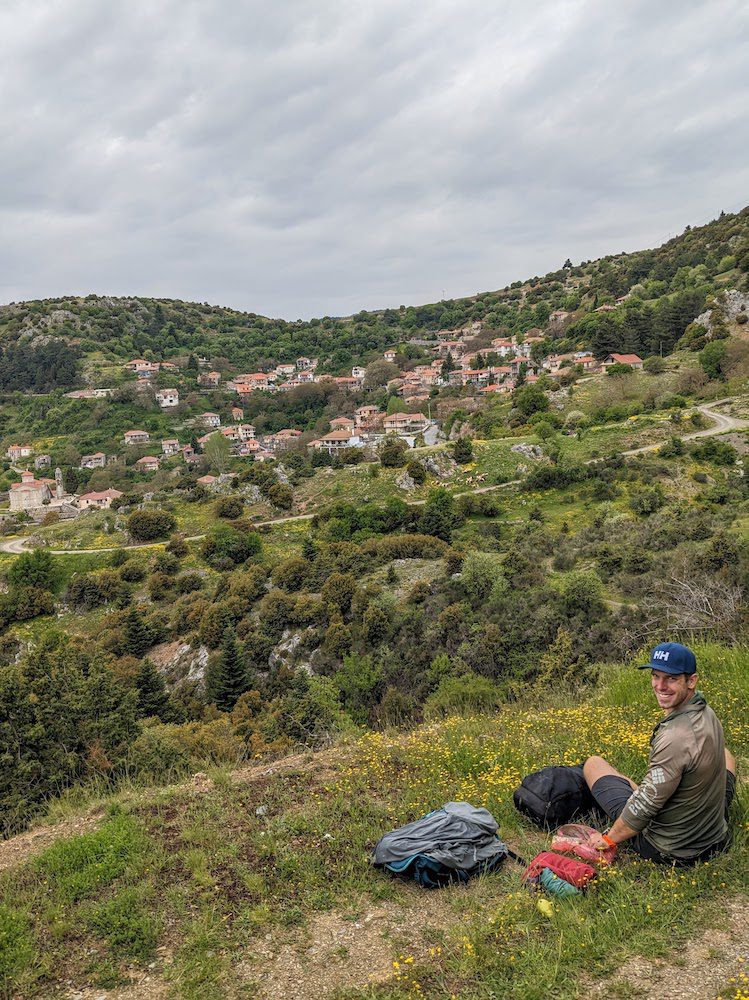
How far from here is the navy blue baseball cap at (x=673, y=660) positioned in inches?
124

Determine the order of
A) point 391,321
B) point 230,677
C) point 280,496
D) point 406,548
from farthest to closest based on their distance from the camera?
point 391,321, point 280,496, point 406,548, point 230,677

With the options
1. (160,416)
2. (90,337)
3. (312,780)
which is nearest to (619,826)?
(312,780)

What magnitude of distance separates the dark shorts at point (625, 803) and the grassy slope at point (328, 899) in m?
0.08

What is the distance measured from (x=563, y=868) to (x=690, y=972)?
75 cm

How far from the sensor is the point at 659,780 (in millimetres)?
3129

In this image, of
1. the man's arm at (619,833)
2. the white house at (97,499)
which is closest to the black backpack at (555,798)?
the man's arm at (619,833)

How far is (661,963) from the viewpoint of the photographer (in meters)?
2.71

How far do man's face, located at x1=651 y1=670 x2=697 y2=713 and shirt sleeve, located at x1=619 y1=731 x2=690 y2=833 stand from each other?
0.17 metres

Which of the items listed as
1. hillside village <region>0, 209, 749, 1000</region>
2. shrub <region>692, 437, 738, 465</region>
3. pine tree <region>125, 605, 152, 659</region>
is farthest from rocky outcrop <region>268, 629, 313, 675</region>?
shrub <region>692, 437, 738, 465</region>

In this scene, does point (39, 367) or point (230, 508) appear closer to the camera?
point (230, 508)

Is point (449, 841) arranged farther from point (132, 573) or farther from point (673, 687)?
point (132, 573)

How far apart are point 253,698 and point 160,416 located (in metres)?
66.3

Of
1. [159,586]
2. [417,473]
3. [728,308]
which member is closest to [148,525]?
[159,586]

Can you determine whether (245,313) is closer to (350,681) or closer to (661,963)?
(350,681)
